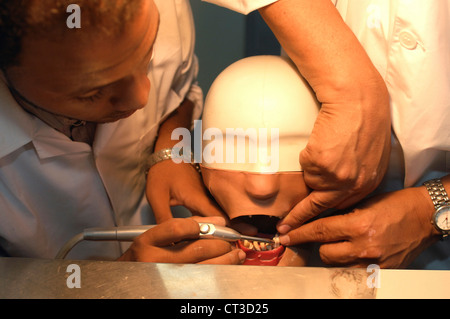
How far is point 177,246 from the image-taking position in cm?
74

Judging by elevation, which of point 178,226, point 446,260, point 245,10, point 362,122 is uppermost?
point 245,10

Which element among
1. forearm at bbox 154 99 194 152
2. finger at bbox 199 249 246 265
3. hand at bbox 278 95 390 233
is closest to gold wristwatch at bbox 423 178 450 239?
hand at bbox 278 95 390 233

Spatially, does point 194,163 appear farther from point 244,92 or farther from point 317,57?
point 317,57

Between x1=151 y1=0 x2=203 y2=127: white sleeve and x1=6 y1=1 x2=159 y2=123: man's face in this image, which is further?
x1=151 y1=0 x2=203 y2=127: white sleeve

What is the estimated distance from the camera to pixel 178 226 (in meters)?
0.72

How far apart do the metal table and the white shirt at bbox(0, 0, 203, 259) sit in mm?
271

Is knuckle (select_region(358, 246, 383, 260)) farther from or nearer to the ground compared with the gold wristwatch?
nearer to the ground

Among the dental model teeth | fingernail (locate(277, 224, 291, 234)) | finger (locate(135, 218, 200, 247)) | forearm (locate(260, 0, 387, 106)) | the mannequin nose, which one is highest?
forearm (locate(260, 0, 387, 106))

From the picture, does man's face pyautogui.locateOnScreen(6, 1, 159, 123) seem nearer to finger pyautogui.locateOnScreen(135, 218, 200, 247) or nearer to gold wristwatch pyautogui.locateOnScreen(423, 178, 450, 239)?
finger pyautogui.locateOnScreen(135, 218, 200, 247)

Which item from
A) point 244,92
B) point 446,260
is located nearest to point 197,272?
point 244,92

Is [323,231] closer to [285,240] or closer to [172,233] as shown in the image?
[285,240]

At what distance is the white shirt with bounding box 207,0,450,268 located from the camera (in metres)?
0.75

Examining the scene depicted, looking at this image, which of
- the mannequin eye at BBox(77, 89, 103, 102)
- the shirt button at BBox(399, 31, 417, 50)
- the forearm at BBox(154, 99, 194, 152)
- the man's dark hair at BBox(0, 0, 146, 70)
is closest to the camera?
the man's dark hair at BBox(0, 0, 146, 70)
